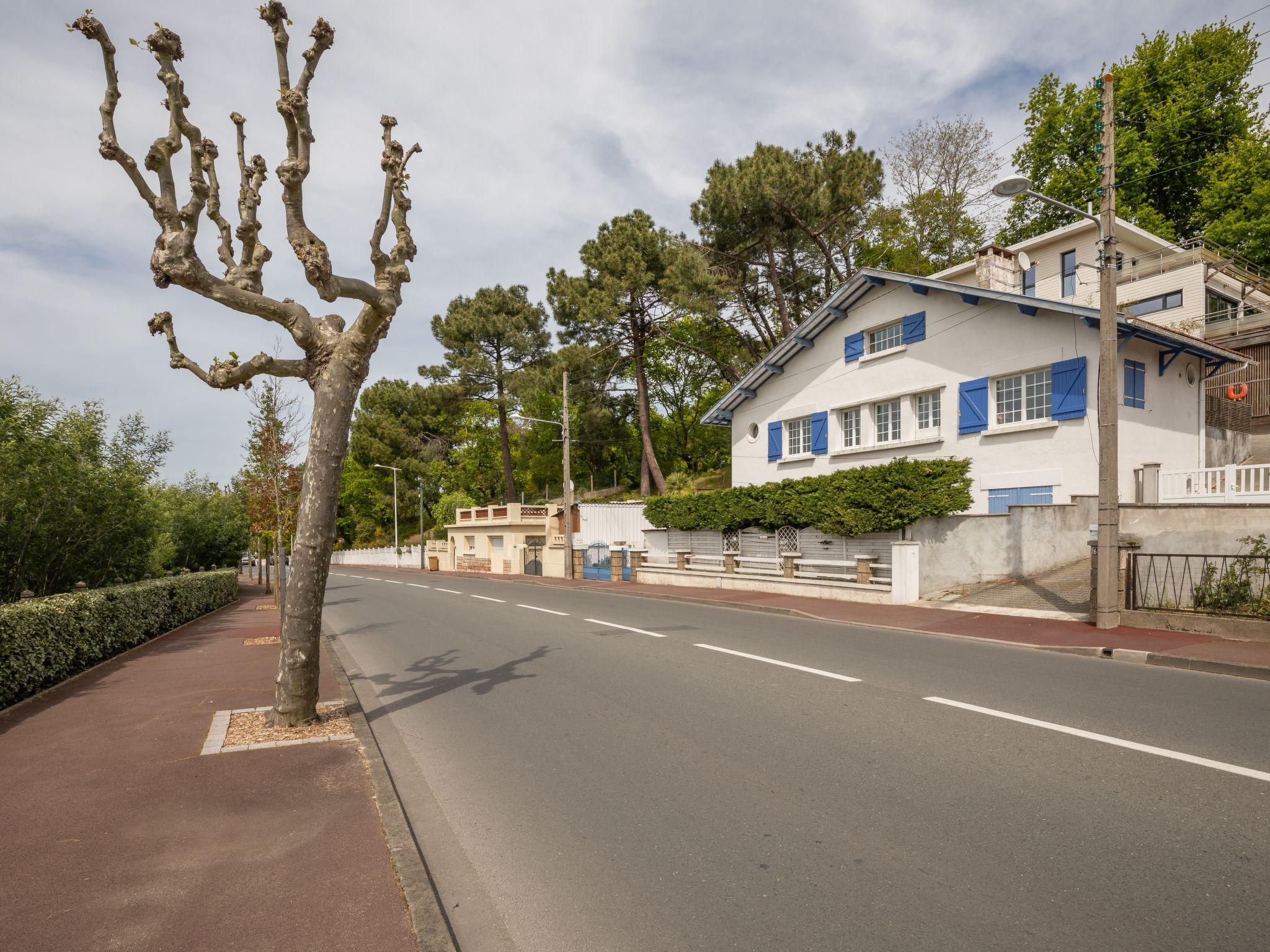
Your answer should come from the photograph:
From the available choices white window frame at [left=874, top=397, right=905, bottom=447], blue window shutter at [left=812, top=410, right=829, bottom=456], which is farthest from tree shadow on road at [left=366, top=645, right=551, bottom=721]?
blue window shutter at [left=812, top=410, right=829, bottom=456]

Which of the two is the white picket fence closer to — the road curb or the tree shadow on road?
the tree shadow on road

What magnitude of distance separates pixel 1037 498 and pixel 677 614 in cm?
982

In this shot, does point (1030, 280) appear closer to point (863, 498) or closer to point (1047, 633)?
point (863, 498)

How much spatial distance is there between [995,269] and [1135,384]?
24.8 feet

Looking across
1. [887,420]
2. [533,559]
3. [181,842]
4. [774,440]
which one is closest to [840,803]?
[181,842]

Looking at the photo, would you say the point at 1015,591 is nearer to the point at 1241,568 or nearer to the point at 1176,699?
the point at 1241,568

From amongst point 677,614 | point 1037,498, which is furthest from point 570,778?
point 1037,498

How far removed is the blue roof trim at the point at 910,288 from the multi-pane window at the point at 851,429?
9.84 ft

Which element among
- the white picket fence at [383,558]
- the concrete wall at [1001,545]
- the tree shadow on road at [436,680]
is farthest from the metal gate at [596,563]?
the white picket fence at [383,558]

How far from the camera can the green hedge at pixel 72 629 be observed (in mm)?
7938

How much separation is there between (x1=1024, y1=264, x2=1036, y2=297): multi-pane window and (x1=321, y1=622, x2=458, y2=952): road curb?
106 ft

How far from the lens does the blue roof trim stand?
17.5 meters

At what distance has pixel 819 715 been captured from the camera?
6.57 metres

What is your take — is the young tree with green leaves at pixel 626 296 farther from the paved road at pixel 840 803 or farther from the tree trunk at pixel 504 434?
the paved road at pixel 840 803
